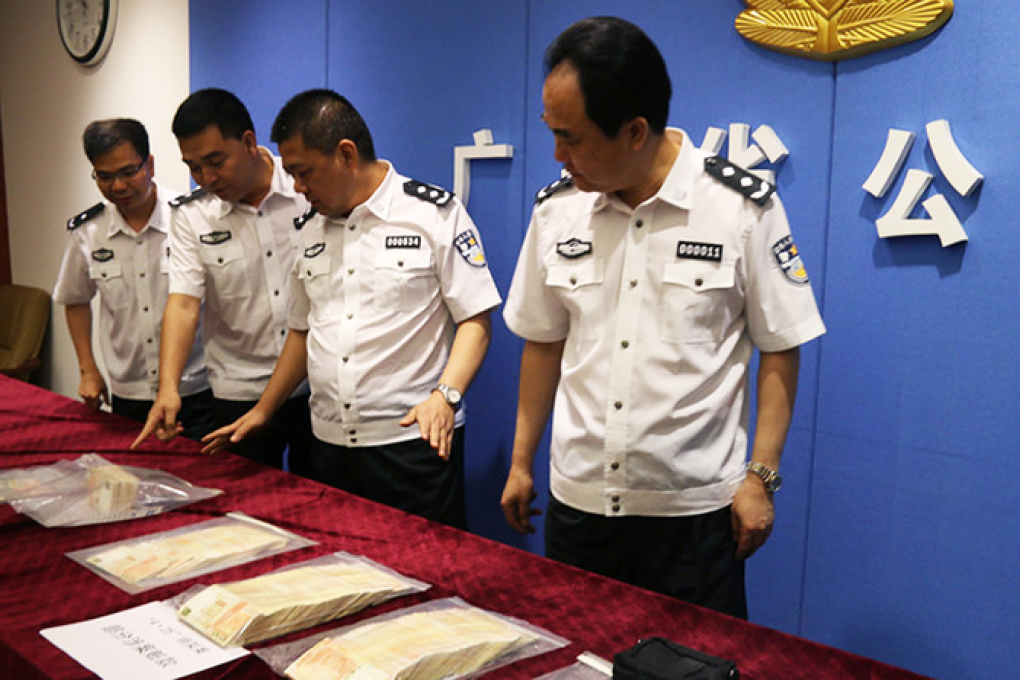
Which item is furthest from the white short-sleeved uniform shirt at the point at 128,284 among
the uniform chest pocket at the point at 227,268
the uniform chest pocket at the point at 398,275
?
the uniform chest pocket at the point at 398,275

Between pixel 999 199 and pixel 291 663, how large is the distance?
1720mm

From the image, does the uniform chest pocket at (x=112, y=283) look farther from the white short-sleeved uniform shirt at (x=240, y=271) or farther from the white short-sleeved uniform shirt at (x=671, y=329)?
the white short-sleeved uniform shirt at (x=671, y=329)

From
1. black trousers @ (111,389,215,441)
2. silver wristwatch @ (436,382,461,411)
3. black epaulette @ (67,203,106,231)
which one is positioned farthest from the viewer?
black epaulette @ (67,203,106,231)

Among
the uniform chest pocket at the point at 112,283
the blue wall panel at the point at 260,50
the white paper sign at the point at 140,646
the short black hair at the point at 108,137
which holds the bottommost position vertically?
the white paper sign at the point at 140,646

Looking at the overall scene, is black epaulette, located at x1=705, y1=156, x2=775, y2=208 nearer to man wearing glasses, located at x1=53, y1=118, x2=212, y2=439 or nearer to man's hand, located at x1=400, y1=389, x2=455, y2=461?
man's hand, located at x1=400, y1=389, x2=455, y2=461

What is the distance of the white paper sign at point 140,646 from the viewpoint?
1.07m

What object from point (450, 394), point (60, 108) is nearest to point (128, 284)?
point (450, 394)

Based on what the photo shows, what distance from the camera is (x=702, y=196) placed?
61.6 inches

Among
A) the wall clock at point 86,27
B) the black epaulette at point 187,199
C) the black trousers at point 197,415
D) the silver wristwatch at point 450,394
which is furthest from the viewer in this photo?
the wall clock at point 86,27

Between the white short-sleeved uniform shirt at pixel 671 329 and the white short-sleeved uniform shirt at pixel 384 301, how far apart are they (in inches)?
25.4

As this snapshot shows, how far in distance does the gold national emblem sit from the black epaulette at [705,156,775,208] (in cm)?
74

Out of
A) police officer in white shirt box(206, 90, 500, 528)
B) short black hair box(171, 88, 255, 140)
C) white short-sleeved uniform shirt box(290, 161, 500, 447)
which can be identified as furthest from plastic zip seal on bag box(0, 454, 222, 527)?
short black hair box(171, 88, 255, 140)

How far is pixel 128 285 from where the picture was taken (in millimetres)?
3012

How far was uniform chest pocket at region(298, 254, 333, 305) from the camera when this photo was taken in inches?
89.8
